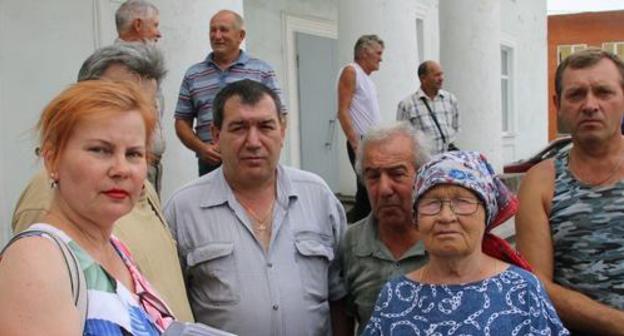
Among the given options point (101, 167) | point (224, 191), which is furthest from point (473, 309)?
point (101, 167)

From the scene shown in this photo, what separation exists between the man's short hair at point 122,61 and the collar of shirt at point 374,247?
1.01m

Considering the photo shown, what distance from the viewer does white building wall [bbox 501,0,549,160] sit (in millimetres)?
14867

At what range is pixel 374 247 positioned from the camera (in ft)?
8.52

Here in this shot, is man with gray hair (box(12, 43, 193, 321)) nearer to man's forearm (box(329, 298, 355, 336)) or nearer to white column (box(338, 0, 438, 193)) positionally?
man's forearm (box(329, 298, 355, 336))

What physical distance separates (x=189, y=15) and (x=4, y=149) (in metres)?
1.78

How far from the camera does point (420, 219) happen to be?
7.25 feet

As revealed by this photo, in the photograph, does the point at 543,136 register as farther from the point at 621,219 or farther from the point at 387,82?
the point at 621,219

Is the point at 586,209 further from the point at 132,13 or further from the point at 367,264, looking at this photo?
the point at 132,13

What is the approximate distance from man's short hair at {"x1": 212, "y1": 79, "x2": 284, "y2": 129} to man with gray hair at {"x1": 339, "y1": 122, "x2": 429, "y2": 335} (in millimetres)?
424

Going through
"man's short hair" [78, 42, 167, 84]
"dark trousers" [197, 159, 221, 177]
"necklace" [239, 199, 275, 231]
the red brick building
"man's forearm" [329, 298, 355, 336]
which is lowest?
"man's forearm" [329, 298, 355, 336]

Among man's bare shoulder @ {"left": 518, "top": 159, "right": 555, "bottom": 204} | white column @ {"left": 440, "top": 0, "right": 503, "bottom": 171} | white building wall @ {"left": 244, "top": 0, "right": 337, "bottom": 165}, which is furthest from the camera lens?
white column @ {"left": 440, "top": 0, "right": 503, "bottom": 171}

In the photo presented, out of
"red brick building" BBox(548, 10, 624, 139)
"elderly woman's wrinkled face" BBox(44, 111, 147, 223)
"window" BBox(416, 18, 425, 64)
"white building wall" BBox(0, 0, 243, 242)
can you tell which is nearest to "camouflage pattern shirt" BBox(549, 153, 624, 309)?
"elderly woman's wrinkled face" BBox(44, 111, 147, 223)

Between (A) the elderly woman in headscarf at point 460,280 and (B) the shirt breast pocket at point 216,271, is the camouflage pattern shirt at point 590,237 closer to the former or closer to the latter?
(A) the elderly woman in headscarf at point 460,280

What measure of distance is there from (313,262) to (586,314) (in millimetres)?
1015
